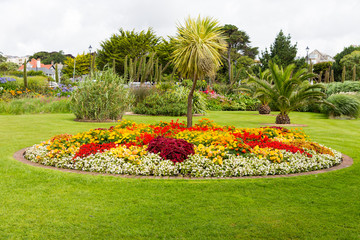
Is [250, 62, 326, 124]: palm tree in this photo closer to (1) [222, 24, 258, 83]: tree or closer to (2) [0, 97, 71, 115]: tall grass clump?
(2) [0, 97, 71, 115]: tall grass clump

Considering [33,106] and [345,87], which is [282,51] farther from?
[33,106]

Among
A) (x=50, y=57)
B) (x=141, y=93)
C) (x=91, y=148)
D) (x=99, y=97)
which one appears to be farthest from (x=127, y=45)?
(x=50, y=57)

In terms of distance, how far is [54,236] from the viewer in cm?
339

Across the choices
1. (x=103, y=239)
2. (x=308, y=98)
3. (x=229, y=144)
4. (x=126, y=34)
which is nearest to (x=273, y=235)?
(x=103, y=239)

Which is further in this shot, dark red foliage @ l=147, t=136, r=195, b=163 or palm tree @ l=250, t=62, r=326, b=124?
palm tree @ l=250, t=62, r=326, b=124

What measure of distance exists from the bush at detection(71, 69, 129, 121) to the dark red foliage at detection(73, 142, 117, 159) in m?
6.27

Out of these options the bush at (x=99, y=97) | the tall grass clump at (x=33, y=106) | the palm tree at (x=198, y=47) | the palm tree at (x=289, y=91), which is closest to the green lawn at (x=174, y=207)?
the palm tree at (x=198, y=47)

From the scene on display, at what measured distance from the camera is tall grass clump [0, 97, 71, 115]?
17094mm

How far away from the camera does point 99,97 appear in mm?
12852

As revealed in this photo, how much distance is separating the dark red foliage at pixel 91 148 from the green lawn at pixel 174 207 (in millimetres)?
674

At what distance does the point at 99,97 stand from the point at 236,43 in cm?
5395

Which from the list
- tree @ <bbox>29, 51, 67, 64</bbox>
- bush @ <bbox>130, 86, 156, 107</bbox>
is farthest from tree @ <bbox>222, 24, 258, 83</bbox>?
tree @ <bbox>29, 51, 67, 64</bbox>

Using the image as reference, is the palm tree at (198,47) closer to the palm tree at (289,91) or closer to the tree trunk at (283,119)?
the palm tree at (289,91)

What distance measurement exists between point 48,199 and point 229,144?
11.5 ft
